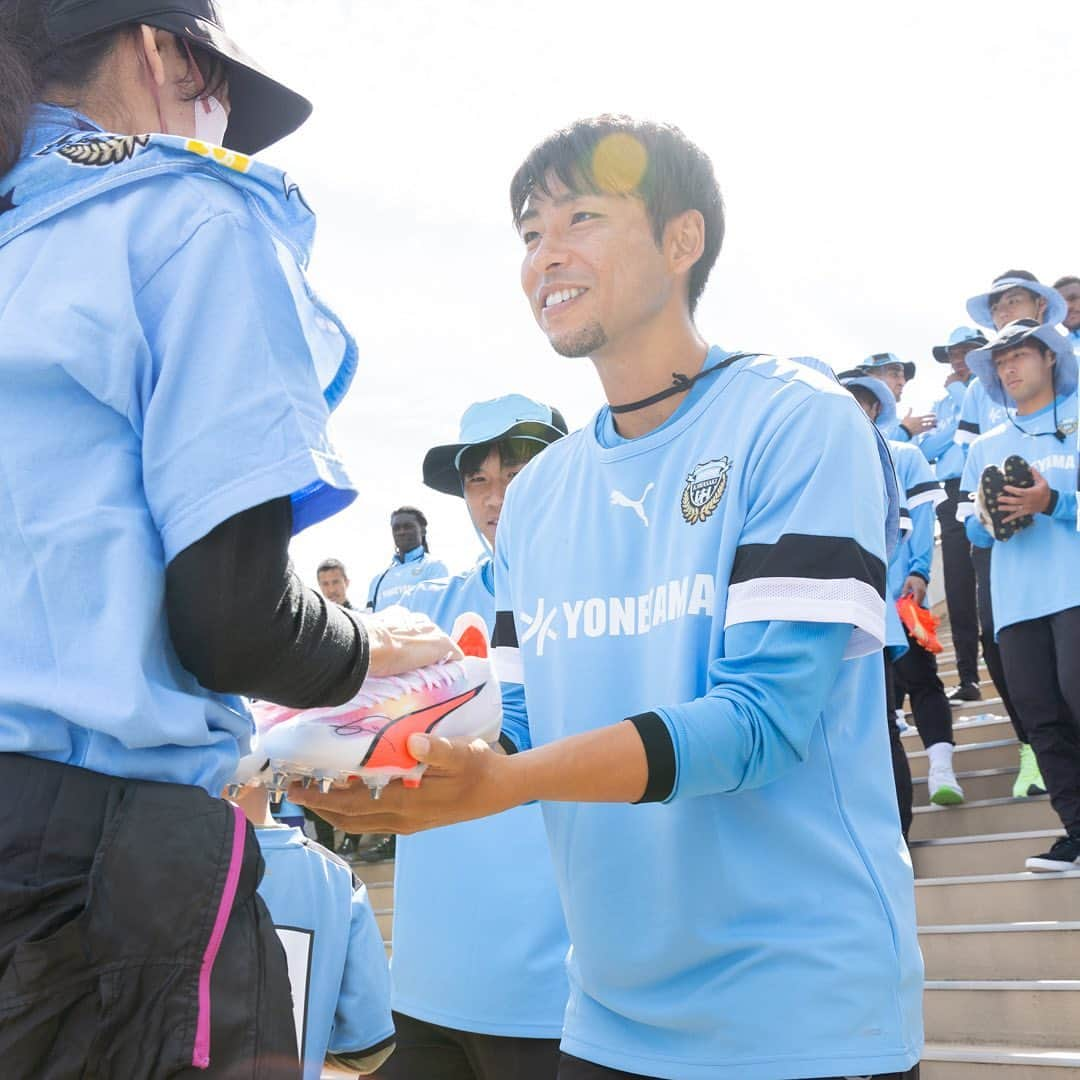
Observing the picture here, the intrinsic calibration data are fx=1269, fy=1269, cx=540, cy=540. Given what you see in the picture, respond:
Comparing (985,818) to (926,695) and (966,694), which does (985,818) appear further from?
(966,694)

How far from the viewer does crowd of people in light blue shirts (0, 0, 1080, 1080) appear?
1.20 meters

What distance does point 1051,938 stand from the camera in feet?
14.2

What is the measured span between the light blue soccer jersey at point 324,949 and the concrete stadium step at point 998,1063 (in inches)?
75.5

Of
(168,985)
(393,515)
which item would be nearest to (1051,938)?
(168,985)

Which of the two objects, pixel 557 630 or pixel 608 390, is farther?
pixel 608 390

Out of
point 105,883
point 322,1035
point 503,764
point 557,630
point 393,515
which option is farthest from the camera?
point 393,515

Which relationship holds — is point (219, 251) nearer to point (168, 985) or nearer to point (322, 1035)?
point (168, 985)

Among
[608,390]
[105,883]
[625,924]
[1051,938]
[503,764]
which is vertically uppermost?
[608,390]

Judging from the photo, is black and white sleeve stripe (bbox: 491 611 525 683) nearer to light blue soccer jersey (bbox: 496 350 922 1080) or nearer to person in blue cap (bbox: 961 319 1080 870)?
light blue soccer jersey (bbox: 496 350 922 1080)

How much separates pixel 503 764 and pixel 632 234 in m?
1.08

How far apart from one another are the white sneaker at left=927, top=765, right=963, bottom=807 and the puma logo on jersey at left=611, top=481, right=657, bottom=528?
429 centimetres

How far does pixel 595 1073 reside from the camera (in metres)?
1.89

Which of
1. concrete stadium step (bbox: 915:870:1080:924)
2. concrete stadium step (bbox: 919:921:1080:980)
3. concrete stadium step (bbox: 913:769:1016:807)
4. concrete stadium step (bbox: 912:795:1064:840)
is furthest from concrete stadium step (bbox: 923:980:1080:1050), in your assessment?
concrete stadium step (bbox: 913:769:1016:807)

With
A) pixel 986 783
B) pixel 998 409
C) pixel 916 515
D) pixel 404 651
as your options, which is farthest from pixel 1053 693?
pixel 404 651
